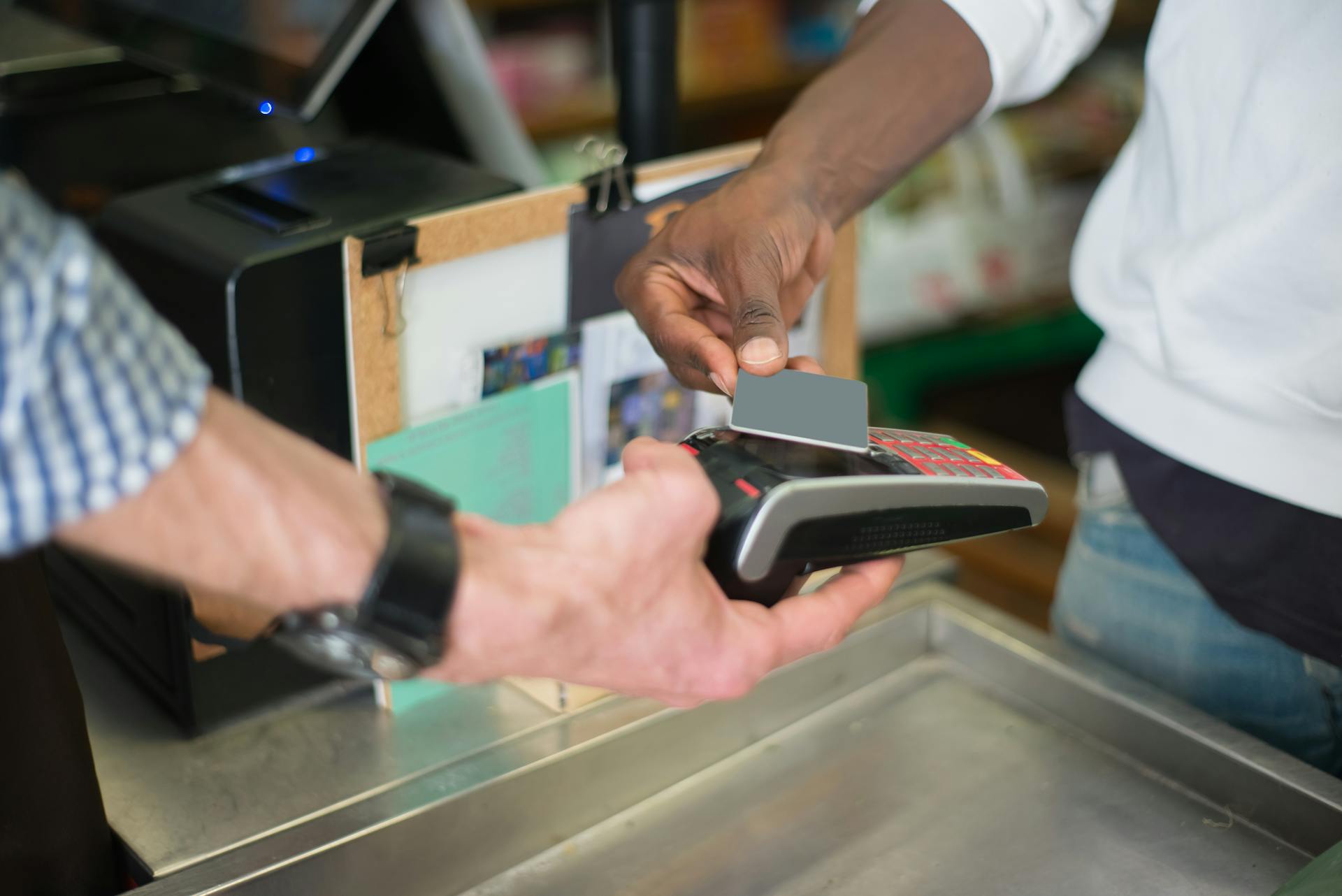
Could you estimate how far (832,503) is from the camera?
2.03ft

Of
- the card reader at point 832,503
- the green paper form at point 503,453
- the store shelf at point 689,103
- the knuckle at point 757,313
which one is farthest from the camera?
the store shelf at point 689,103

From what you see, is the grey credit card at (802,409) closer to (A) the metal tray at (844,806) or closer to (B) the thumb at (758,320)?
(B) the thumb at (758,320)

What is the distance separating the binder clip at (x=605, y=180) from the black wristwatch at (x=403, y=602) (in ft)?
1.39

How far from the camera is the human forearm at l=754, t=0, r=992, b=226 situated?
920 millimetres

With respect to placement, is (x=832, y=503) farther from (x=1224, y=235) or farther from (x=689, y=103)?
(x=689, y=103)

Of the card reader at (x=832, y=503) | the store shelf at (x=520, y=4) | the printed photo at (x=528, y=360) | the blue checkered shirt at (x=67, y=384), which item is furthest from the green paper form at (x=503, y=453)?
the store shelf at (x=520, y=4)

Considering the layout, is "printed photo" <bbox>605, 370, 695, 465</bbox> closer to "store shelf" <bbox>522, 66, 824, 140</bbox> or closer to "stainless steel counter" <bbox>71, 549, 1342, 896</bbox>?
"stainless steel counter" <bbox>71, 549, 1342, 896</bbox>

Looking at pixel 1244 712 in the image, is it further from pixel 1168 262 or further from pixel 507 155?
pixel 507 155

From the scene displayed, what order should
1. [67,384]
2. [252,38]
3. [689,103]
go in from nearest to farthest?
[67,384]
[252,38]
[689,103]

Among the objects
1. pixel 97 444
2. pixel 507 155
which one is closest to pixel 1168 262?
pixel 507 155

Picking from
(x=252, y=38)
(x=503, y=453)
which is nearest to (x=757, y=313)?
(x=503, y=453)

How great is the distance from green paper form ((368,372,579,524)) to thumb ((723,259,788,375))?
0.20 meters

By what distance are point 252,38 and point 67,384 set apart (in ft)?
2.15

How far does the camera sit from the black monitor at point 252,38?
91 centimetres
